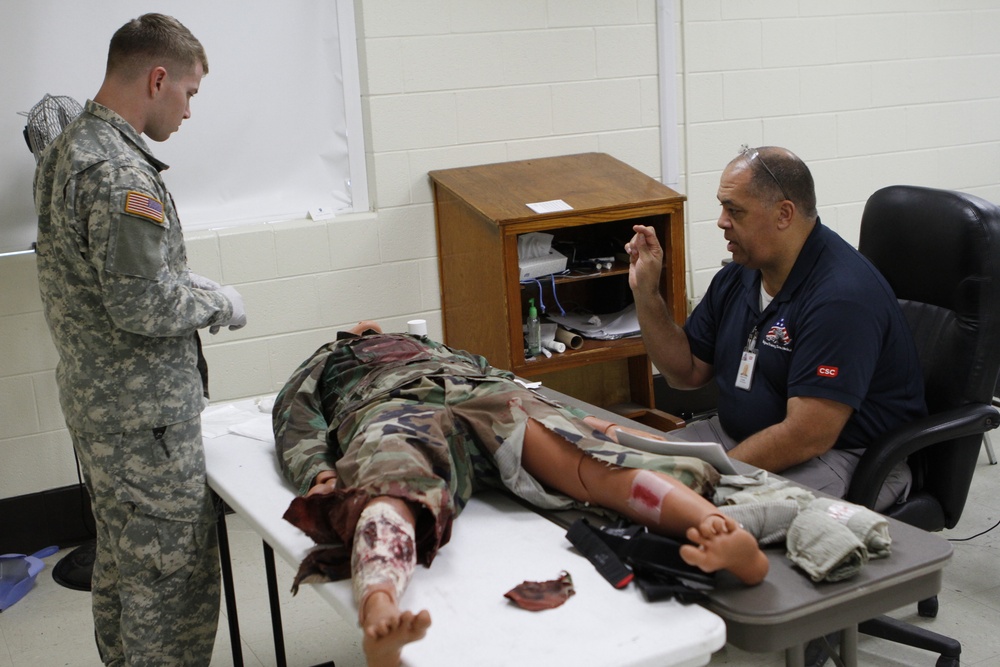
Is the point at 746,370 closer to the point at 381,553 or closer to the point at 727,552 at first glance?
the point at 727,552

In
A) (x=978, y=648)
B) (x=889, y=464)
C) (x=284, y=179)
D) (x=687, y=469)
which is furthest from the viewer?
(x=284, y=179)

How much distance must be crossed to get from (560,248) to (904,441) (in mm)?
1861

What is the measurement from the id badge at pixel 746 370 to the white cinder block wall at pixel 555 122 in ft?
5.63

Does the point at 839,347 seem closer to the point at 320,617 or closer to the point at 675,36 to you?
the point at 320,617

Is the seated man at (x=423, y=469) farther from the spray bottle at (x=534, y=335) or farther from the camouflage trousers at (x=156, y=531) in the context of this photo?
the spray bottle at (x=534, y=335)

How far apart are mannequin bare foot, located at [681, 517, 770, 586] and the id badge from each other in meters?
1.00

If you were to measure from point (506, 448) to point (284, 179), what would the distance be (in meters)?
2.15

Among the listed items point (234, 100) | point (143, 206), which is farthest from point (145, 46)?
point (234, 100)

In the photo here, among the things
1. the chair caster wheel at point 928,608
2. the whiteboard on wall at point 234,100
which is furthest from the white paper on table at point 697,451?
the whiteboard on wall at point 234,100

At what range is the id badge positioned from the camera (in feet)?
7.80

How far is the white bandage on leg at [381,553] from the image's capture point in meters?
1.38

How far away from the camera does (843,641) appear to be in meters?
1.69

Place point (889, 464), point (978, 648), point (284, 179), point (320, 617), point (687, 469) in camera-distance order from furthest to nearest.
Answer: point (284, 179), point (320, 617), point (978, 648), point (889, 464), point (687, 469)

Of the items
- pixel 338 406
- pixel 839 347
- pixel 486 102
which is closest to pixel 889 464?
pixel 839 347
